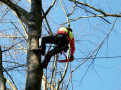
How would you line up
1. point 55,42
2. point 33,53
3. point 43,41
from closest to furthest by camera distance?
point 33,53 → point 43,41 → point 55,42

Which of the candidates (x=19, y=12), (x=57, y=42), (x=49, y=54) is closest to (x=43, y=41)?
(x=49, y=54)

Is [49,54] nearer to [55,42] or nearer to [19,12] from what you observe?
[55,42]

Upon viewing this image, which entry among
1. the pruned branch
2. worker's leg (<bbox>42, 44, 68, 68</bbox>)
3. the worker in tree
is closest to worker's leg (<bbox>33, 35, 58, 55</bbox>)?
the worker in tree

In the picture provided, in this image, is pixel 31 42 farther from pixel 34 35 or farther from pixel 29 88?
pixel 29 88

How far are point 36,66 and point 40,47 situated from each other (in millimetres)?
479

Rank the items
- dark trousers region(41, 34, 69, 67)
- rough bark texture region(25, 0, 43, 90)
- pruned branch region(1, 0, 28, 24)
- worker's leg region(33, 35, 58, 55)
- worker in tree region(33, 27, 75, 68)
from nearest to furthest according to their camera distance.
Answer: rough bark texture region(25, 0, 43, 90), worker's leg region(33, 35, 58, 55), worker in tree region(33, 27, 75, 68), dark trousers region(41, 34, 69, 67), pruned branch region(1, 0, 28, 24)

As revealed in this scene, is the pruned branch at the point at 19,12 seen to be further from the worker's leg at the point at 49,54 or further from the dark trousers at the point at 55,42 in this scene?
the worker's leg at the point at 49,54

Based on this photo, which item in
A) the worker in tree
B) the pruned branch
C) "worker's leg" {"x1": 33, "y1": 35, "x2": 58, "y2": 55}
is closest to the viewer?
"worker's leg" {"x1": 33, "y1": 35, "x2": 58, "y2": 55}

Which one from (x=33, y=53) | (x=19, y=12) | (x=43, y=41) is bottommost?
(x=33, y=53)

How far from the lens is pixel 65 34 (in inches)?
163

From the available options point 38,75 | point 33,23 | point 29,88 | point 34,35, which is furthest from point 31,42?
point 29,88

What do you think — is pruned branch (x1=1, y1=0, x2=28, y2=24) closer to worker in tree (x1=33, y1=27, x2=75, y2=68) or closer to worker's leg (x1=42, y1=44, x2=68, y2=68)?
worker in tree (x1=33, y1=27, x2=75, y2=68)

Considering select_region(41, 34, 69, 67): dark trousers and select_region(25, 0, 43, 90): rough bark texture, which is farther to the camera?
select_region(41, 34, 69, 67): dark trousers

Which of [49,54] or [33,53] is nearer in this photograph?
[33,53]
